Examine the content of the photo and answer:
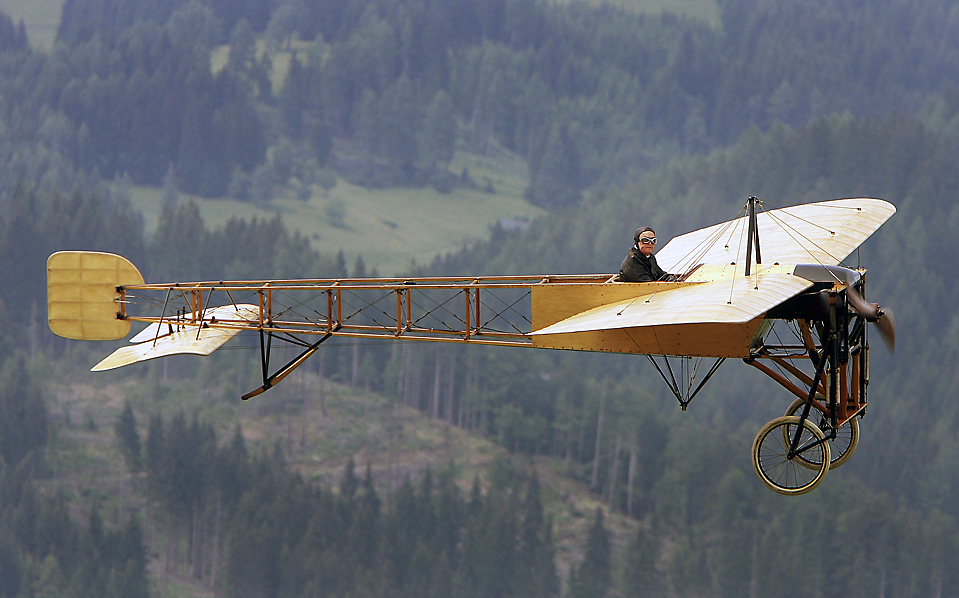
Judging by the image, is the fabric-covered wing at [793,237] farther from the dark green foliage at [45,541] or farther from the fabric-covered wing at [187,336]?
the dark green foliage at [45,541]

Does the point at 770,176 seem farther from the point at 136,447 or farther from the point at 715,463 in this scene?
the point at 136,447

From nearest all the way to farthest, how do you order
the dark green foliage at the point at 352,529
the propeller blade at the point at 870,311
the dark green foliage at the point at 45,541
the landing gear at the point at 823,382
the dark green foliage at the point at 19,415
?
the propeller blade at the point at 870,311
the landing gear at the point at 823,382
the dark green foliage at the point at 45,541
the dark green foliage at the point at 352,529
the dark green foliage at the point at 19,415

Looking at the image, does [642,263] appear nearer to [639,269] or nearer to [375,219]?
[639,269]

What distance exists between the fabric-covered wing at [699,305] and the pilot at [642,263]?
0.63m

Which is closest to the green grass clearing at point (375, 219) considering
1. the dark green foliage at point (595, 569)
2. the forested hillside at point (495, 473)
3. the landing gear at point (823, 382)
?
the forested hillside at point (495, 473)

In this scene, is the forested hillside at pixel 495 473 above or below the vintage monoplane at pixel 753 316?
below

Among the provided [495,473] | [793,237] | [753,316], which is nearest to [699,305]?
[753,316]

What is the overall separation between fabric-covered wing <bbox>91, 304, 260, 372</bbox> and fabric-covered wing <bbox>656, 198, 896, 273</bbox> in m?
9.94

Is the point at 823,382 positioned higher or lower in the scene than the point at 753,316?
lower

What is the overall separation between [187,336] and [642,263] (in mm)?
11438

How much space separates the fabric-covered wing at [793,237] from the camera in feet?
71.2

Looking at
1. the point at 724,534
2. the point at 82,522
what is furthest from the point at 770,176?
the point at 82,522

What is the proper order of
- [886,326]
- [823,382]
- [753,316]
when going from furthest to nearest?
1. [886,326]
2. [823,382]
3. [753,316]

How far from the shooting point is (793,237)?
22.7 meters
